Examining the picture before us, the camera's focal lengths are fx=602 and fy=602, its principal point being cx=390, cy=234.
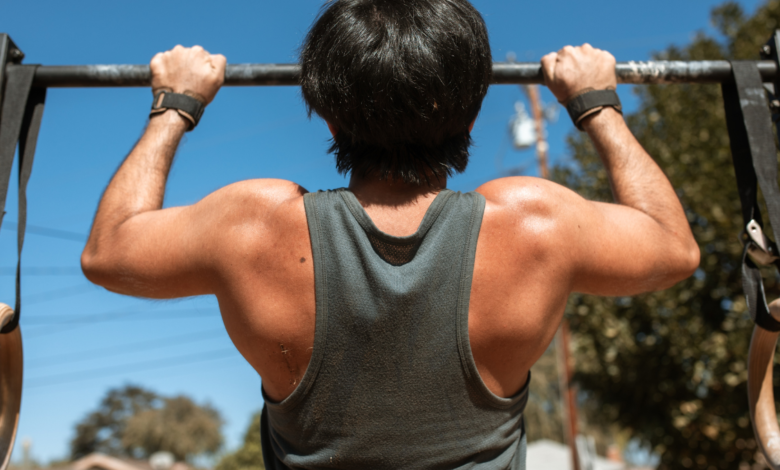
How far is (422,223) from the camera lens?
1.29 m

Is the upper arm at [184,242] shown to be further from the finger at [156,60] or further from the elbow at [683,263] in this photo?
the elbow at [683,263]

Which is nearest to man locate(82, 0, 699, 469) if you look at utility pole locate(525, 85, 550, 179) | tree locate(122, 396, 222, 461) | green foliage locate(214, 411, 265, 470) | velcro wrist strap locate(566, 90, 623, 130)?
velcro wrist strap locate(566, 90, 623, 130)

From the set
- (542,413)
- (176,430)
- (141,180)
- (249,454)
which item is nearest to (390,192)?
(141,180)

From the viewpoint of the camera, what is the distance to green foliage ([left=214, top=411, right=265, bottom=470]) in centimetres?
3250

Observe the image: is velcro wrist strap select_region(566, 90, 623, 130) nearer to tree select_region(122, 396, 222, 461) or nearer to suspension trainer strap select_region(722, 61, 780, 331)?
suspension trainer strap select_region(722, 61, 780, 331)

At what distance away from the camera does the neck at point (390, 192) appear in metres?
1.38

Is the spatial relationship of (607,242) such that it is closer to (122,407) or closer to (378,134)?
(378,134)

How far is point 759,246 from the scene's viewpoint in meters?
1.80

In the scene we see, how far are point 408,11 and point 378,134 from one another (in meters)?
0.29

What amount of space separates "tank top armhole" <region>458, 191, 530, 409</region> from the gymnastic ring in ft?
4.24

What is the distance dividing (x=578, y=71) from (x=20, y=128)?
5.66 feet

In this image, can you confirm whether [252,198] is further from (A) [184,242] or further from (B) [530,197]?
(B) [530,197]

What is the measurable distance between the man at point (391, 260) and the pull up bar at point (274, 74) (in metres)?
0.56

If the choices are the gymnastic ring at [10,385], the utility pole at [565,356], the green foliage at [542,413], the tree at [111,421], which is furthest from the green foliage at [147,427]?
the gymnastic ring at [10,385]
